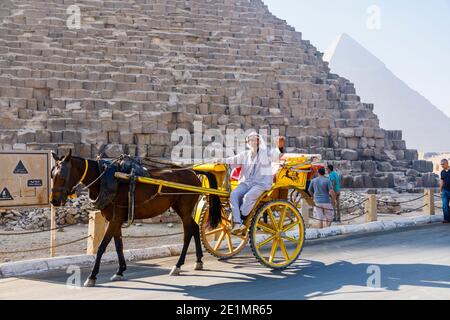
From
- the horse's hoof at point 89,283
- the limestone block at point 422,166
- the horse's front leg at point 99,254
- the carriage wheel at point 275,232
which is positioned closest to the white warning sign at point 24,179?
the horse's front leg at point 99,254

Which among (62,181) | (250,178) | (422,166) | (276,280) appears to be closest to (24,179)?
(62,181)

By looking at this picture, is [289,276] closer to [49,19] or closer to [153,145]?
[153,145]

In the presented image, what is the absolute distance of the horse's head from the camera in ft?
20.7

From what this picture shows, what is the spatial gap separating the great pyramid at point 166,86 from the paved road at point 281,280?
437 inches

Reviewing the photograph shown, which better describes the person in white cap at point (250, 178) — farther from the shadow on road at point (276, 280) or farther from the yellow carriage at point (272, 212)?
the shadow on road at point (276, 280)

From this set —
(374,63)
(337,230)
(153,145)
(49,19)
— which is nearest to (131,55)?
(49,19)

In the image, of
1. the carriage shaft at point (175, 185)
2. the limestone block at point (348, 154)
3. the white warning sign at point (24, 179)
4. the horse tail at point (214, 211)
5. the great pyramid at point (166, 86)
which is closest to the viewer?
the carriage shaft at point (175, 185)

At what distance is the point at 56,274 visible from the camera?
23.2 ft

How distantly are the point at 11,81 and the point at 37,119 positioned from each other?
7.46ft

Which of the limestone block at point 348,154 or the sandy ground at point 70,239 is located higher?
the limestone block at point 348,154

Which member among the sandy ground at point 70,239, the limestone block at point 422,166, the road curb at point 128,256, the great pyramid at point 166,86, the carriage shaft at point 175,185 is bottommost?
the sandy ground at point 70,239

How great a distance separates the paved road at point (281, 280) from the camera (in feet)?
19.4

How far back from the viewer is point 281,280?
21.8 feet

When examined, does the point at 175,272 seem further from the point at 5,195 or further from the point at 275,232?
the point at 5,195
